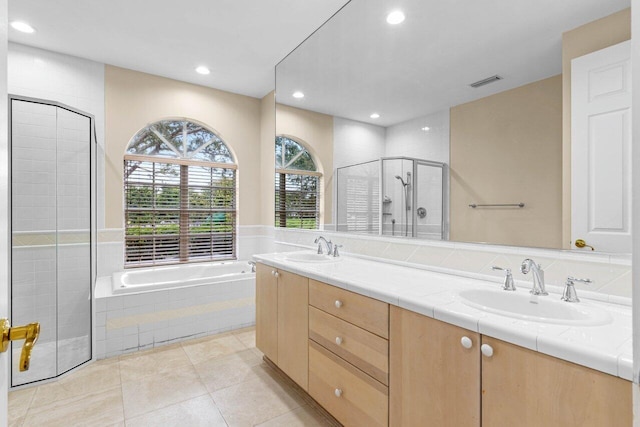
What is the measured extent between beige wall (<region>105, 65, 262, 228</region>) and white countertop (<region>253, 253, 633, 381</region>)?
7.90ft

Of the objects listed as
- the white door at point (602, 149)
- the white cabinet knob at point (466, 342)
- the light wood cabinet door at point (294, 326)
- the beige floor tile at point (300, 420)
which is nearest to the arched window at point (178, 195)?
the light wood cabinet door at point (294, 326)

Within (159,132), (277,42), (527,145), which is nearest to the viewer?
(527,145)

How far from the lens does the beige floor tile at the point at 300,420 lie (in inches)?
71.7

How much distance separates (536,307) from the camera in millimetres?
1282

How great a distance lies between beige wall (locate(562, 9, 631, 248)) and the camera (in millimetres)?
1227

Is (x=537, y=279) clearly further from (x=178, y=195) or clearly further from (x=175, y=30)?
(x=178, y=195)

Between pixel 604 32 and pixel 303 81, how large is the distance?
220 centimetres

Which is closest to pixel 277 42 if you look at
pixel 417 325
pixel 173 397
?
pixel 417 325

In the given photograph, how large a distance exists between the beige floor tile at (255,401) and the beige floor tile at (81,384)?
841 millimetres

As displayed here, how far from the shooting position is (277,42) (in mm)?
2873

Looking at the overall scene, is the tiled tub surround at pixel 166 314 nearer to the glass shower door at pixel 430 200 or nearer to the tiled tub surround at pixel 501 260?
the tiled tub surround at pixel 501 260

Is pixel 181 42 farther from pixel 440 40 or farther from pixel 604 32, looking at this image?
pixel 604 32

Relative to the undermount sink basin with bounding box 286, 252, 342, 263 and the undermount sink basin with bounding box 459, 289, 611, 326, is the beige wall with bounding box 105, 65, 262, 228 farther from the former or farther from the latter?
the undermount sink basin with bounding box 459, 289, 611, 326

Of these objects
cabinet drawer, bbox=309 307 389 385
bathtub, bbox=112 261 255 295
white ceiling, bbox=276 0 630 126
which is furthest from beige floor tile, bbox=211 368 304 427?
white ceiling, bbox=276 0 630 126
